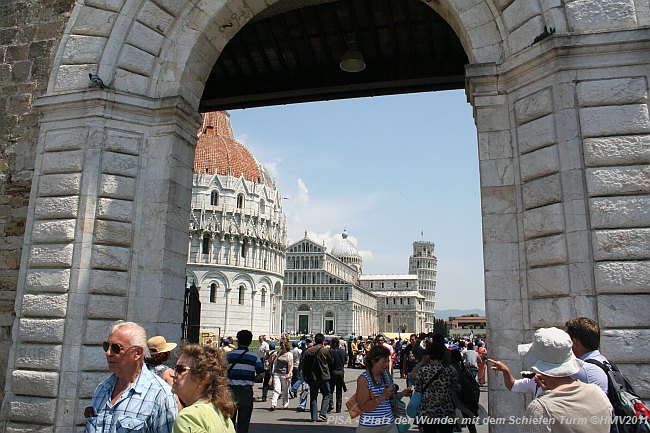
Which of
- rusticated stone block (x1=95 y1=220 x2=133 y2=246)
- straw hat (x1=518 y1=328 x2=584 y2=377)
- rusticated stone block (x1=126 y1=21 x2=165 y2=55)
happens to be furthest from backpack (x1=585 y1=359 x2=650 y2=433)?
rusticated stone block (x1=126 y1=21 x2=165 y2=55)

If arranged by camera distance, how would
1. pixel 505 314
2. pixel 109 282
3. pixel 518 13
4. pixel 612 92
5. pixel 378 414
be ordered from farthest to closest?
pixel 109 282 → pixel 518 13 → pixel 505 314 → pixel 612 92 → pixel 378 414

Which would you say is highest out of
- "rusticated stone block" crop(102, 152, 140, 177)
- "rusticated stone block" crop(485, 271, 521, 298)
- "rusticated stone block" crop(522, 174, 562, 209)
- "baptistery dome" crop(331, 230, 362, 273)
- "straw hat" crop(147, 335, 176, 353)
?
"baptistery dome" crop(331, 230, 362, 273)

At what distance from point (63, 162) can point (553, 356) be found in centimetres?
731

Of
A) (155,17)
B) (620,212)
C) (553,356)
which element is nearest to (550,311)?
(620,212)

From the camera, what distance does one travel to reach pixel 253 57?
39.0 feet

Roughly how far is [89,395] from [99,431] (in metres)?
4.39

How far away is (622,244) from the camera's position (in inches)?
227

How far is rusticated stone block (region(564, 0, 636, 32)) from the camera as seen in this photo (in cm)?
637

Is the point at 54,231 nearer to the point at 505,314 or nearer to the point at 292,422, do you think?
the point at 505,314

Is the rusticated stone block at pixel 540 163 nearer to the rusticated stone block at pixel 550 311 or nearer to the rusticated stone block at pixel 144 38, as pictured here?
the rusticated stone block at pixel 550 311

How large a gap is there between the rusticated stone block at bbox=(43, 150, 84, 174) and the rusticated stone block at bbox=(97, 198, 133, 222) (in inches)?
24.5

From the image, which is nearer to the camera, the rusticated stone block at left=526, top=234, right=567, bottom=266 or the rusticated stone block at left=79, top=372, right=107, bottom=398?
the rusticated stone block at left=526, top=234, right=567, bottom=266

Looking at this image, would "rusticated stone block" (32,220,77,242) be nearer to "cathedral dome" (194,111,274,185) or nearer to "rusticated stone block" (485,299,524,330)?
"rusticated stone block" (485,299,524,330)

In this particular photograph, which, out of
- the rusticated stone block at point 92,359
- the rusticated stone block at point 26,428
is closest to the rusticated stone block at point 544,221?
the rusticated stone block at point 92,359
